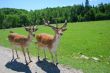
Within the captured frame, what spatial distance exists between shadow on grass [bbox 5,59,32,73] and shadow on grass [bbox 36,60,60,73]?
36.5 inches

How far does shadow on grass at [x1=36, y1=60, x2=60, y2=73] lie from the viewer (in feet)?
52.8

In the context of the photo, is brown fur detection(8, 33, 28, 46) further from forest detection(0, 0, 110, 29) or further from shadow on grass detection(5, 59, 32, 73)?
forest detection(0, 0, 110, 29)

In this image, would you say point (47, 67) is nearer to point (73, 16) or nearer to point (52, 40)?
point (52, 40)

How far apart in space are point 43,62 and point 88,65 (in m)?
2.93

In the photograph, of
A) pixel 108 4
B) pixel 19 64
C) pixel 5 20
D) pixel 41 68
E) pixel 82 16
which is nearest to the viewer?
pixel 41 68

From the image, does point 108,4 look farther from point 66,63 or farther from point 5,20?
point 66,63

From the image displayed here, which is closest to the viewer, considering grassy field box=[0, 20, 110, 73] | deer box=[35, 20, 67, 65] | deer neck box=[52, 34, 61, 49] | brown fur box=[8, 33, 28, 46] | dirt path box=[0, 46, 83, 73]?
dirt path box=[0, 46, 83, 73]

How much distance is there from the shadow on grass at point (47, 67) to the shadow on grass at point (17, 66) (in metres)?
0.93

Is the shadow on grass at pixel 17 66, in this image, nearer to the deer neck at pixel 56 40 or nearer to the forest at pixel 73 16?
the deer neck at pixel 56 40

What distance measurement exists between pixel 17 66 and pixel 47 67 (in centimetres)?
185

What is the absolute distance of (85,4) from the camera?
486ft

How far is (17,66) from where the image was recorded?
1708cm

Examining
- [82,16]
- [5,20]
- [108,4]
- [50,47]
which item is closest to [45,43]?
[50,47]

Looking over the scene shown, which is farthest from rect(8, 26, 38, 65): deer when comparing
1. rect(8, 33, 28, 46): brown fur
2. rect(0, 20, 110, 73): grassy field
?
rect(0, 20, 110, 73): grassy field
